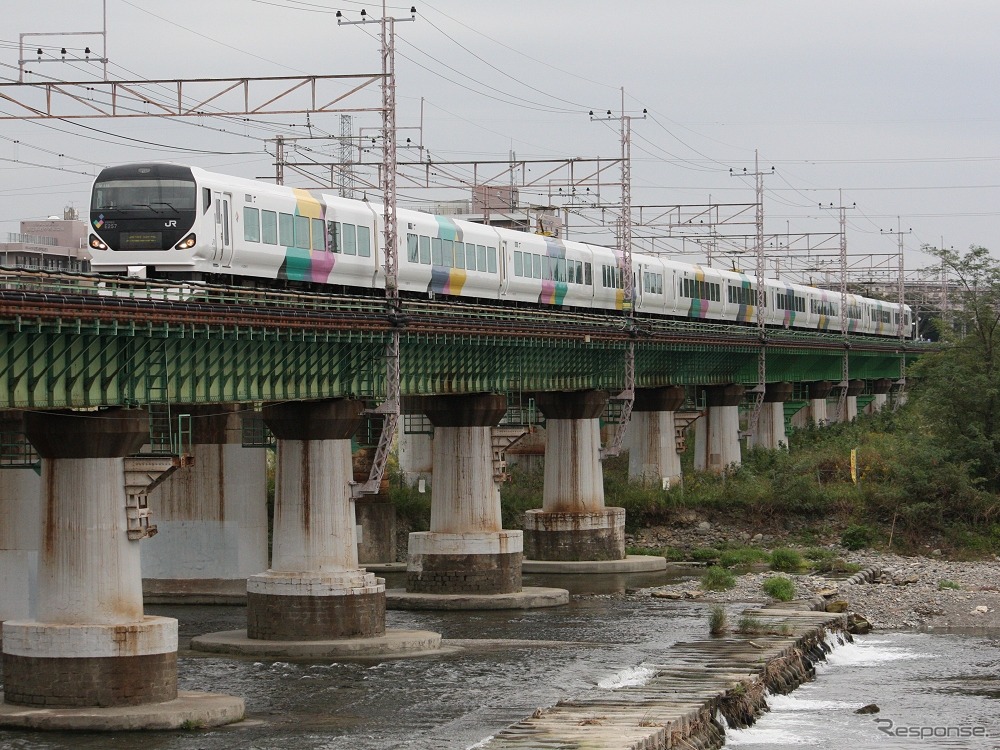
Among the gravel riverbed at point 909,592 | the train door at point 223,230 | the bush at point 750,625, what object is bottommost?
the gravel riverbed at point 909,592

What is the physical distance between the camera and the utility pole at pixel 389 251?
45.1 meters

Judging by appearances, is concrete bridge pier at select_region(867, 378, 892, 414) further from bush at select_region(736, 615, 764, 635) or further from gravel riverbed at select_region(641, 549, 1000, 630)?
bush at select_region(736, 615, 764, 635)

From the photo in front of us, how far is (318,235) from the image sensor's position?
49531 millimetres

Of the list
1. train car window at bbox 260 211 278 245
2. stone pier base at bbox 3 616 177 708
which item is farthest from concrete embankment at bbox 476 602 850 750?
train car window at bbox 260 211 278 245

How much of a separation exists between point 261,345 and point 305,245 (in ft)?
25.8

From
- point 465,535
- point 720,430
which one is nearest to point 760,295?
point 720,430

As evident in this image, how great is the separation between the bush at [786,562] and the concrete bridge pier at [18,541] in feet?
93.2

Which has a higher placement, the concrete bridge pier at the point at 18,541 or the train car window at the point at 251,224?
the train car window at the point at 251,224

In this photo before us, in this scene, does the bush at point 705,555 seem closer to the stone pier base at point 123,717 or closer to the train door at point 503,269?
the train door at point 503,269

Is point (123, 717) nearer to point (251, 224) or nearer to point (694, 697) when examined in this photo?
point (694, 697)

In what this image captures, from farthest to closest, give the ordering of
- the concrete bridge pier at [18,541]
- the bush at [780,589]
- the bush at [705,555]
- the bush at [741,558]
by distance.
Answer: the bush at [705,555]
the bush at [741,558]
the bush at [780,589]
the concrete bridge pier at [18,541]

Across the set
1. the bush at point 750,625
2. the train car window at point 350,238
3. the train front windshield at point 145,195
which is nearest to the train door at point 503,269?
the train car window at point 350,238

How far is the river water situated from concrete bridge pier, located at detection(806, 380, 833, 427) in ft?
217

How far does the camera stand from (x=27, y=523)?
48.8 meters
